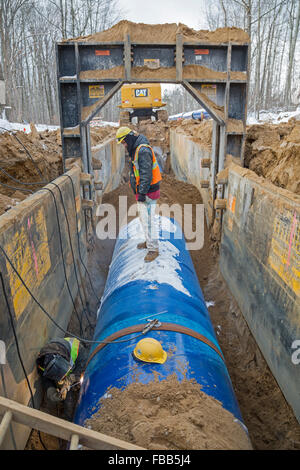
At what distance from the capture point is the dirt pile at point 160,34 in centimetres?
639

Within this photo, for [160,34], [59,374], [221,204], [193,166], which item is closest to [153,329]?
[59,374]

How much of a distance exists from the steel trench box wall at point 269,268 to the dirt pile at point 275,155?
474mm

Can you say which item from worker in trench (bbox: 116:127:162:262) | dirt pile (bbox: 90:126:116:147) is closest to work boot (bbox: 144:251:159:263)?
worker in trench (bbox: 116:127:162:262)

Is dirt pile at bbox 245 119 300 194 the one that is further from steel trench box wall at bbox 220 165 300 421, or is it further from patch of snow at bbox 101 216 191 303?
patch of snow at bbox 101 216 191 303

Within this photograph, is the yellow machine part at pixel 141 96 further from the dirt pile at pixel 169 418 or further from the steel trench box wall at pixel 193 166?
the dirt pile at pixel 169 418

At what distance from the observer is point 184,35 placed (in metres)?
6.53

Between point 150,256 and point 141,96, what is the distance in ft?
48.9

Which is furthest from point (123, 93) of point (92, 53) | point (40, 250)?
point (40, 250)

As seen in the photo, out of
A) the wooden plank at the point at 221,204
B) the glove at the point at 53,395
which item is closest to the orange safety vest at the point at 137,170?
the wooden plank at the point at 221,204

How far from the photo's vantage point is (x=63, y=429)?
2018mm

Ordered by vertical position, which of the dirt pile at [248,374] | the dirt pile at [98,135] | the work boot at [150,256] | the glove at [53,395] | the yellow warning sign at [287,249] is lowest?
the dirt pile at [248,374]

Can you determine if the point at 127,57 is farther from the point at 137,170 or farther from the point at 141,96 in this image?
the point at 141,96
